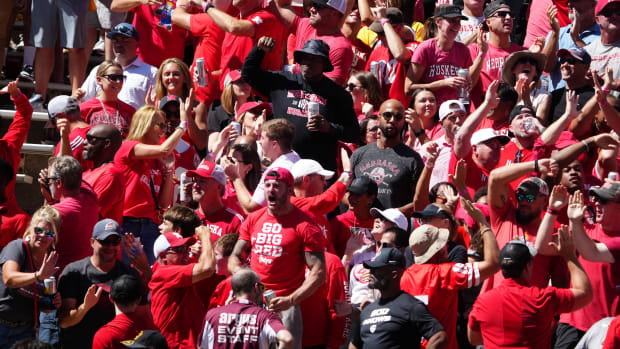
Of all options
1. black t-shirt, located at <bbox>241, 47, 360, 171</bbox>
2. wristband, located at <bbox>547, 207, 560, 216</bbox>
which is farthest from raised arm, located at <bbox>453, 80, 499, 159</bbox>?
wristband, located at <bbox>547, 207, 560, 216</bbox>

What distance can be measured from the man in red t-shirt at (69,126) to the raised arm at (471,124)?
3.45m

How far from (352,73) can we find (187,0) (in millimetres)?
2426

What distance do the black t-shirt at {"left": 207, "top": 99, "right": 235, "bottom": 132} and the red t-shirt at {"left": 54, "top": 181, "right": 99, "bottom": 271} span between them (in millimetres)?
3214

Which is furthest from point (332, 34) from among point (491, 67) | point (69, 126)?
point (69, 126)

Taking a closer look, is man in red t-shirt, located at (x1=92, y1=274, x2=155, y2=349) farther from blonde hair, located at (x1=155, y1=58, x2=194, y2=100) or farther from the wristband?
blonde hair, located at (x1=155, y1=58, x2=194, y2=100)

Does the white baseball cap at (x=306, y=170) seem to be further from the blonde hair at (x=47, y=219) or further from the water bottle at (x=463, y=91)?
the water bottle at (x=463, y=91)

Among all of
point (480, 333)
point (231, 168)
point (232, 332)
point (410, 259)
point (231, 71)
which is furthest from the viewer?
point (231, 71)

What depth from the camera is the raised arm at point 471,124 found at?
34.0 ft

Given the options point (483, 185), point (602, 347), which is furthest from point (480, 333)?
point (483, 185)

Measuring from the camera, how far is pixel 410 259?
9039 mm

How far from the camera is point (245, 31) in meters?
12.7

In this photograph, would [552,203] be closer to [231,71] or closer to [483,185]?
[483,185]

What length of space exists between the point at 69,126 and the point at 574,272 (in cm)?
524

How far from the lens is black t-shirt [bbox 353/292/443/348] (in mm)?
7656
